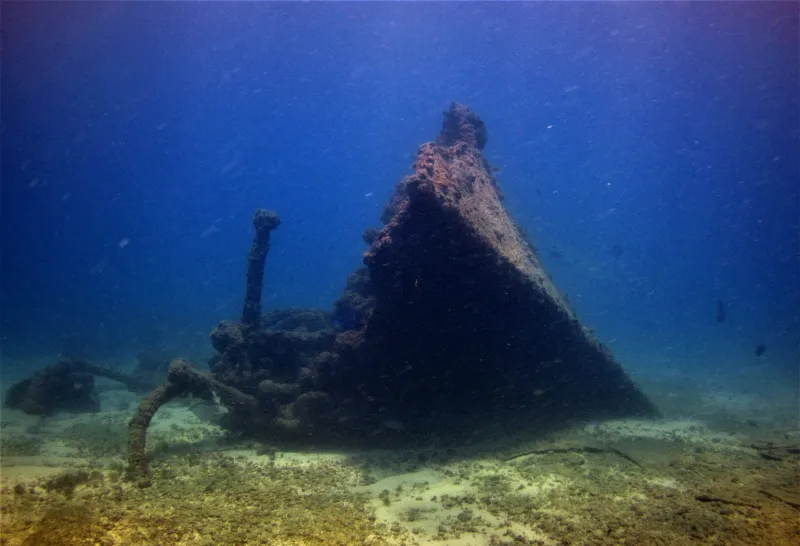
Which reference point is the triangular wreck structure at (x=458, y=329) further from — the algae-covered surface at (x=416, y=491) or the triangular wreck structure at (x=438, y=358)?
the algae-covered surface at (x=416, y=491)

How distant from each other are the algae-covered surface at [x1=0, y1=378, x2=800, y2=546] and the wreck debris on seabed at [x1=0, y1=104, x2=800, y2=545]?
0.04 m

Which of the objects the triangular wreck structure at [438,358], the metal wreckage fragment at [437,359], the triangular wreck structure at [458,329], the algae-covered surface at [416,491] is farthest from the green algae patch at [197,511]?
the triangular wreck structure at [458,329]

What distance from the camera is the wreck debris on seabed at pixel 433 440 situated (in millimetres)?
4730

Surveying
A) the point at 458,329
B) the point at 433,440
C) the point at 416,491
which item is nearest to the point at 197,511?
the point at 416,491

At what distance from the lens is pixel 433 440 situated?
813cm

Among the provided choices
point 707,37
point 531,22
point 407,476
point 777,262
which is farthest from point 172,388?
point 777,262

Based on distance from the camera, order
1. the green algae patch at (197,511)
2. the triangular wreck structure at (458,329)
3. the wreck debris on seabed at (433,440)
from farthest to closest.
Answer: the triangular wreck structure at (458,329) → the wreck debris on seabed at (433,440) → the green algae patch at (197,511)

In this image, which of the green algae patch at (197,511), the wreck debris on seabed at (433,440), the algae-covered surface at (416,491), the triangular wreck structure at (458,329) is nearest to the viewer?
the green algae patch at (197,511)

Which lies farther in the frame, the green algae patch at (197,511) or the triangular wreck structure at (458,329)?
the triangular wreck structure at (458,329)

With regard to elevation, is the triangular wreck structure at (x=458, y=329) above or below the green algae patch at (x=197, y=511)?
above

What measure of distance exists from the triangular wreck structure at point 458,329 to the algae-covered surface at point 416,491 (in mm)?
840

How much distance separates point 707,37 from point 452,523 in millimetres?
56963

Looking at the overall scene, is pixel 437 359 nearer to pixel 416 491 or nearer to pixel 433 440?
pixel 433 440

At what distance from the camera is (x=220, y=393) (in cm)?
819
